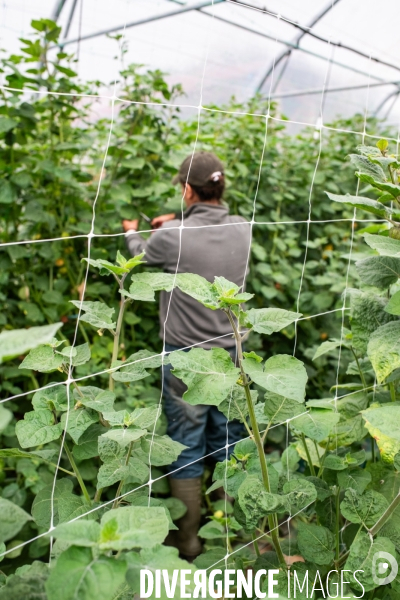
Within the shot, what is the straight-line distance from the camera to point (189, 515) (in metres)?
1.94

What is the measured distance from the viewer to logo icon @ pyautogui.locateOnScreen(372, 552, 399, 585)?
812 millimetres

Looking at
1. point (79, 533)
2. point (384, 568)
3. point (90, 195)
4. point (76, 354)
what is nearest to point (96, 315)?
point (76, 354)

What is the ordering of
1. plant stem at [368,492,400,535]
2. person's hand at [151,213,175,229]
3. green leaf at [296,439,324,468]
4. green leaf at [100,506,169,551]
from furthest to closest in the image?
person's hand at [151,213,175,229], green leaf at [296,439,324,468], plant stem at [368,492,400,535], green leaf at [100,506,169,551]

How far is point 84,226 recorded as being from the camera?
2.13 meters

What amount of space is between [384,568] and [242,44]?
4.44 m

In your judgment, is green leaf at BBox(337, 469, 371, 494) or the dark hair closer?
green leaf at BBox(337, 469, 371, 494)

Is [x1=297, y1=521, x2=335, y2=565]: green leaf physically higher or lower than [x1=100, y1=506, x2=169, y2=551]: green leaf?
lower

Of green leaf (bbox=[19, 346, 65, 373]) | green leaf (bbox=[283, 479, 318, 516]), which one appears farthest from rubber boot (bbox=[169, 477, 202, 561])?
green leaf (bbox=[19, 346, 65, 373])

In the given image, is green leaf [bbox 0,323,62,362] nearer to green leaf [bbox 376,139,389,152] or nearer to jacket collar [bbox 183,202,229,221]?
green leaf [bbox 376,139,389,152]

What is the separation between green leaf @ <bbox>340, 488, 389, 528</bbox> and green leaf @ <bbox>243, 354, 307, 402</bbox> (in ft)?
0.85

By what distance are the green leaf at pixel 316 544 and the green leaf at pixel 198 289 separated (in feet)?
1.45

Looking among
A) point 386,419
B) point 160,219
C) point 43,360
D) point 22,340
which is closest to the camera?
point 22,340

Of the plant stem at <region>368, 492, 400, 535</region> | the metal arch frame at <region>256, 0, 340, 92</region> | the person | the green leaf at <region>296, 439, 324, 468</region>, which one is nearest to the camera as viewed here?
the plant stem at <region>368, 492, 400, 535</region>

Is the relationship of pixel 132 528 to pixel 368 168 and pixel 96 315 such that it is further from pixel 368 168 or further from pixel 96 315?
pixel 368 168
